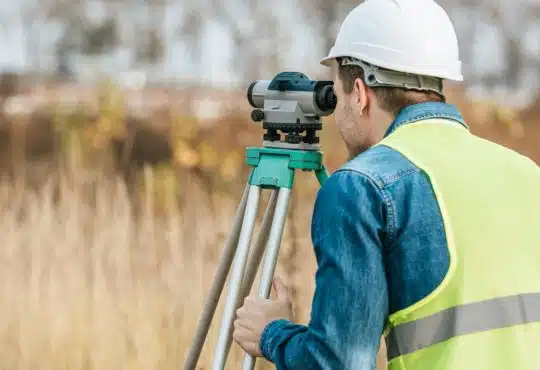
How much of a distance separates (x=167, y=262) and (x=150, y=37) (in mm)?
5102

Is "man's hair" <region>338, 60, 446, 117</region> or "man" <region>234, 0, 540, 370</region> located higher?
"man's hair" <region>338, 60, 446, 117</region>

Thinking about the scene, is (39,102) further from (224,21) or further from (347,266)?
(347,266)

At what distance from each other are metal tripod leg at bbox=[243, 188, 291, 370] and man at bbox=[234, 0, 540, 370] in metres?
0.36

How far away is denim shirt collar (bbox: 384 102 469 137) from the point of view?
1729 millimetres

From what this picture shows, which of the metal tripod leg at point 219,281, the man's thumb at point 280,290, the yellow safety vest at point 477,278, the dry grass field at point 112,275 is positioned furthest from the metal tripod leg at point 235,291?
the dry grass field at point 112,275

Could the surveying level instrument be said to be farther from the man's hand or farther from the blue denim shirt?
the blue denim shirt

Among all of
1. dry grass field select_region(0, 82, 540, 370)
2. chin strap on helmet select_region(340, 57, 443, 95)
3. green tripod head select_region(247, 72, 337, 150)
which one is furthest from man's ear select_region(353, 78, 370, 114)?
dry grass field select_region(0, 82, 540, 370)

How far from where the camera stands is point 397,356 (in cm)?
167

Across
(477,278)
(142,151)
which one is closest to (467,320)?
(477,278)

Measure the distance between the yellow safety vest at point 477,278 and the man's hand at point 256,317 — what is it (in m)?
0.28

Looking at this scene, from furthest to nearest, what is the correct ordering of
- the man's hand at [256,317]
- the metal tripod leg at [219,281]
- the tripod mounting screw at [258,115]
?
1. the metal tripod leg at [219,281]
2. the tripod mounting screw at [258,115]
3. the man's hand at [256,317]

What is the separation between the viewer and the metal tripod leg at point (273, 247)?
2078mm

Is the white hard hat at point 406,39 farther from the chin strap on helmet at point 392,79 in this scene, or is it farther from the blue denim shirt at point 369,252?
the blue denim shirt at point 369,252

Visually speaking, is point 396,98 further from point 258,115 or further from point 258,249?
point 258,249
